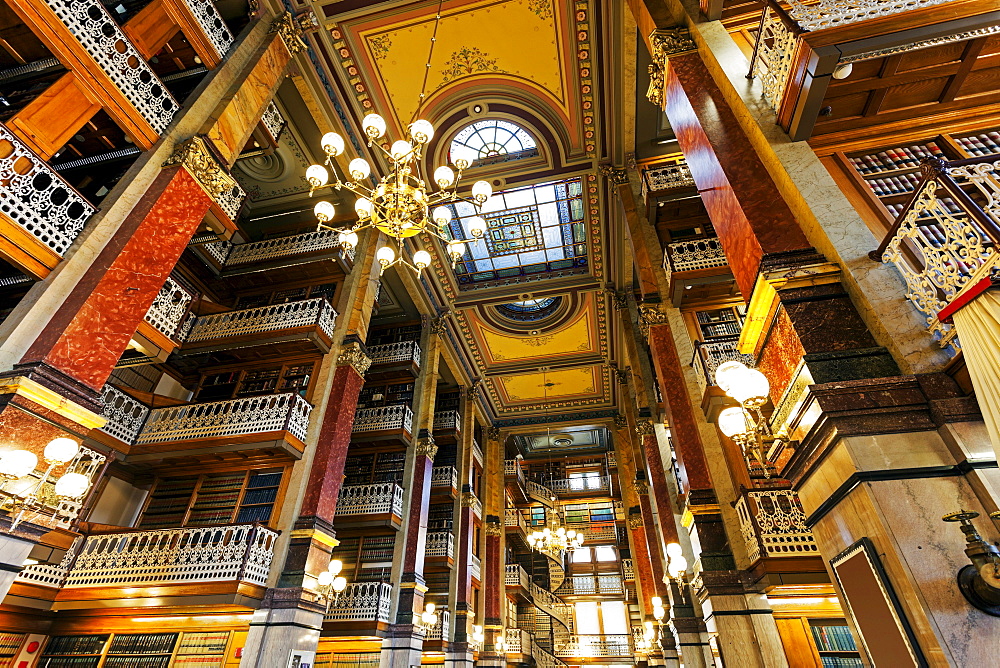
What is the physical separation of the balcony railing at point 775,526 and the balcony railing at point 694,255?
3.22m

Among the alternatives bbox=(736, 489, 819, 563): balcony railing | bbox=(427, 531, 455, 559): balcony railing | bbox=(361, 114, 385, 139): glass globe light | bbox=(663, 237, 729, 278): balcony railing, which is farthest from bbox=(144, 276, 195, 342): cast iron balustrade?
bbox=(736, 489, 819, 563): balcony railing

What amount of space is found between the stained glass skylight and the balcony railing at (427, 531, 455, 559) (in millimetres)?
6618

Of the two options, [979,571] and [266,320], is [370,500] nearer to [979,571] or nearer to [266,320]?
[266,320]

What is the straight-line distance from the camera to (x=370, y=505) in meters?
9.27

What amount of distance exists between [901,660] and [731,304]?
20.8ft

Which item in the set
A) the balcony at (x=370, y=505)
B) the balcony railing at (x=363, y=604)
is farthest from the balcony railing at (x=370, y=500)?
the balcony railing at (x=363, y=604)

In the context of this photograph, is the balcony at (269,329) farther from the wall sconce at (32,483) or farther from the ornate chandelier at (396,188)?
the wall sconce at (32,483)

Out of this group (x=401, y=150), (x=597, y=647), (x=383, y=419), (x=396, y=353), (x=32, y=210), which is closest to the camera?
(x=32, y=210)

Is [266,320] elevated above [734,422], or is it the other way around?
[266,320]

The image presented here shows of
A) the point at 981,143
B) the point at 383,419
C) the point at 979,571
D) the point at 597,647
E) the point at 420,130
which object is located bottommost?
the point at 979,571

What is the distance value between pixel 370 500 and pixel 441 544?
3273mm

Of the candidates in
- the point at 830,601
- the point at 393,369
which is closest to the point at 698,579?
the point at 830,601

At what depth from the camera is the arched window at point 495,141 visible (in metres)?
9.66

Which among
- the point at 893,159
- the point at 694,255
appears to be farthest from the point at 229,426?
the point at 893,159
